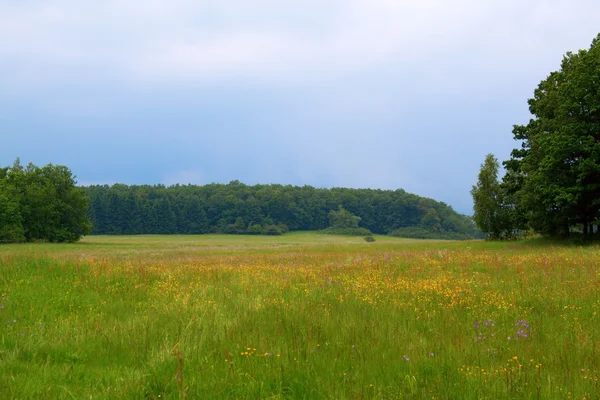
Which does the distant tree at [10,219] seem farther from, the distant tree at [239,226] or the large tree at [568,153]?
the distant tree at [239,226]

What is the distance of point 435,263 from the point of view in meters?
15.6

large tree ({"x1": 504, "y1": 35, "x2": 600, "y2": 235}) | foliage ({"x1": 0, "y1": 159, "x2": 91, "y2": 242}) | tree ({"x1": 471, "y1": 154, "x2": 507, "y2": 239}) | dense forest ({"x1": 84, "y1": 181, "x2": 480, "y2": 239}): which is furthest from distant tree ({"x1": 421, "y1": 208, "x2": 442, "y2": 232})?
large tree ({"x1": 504, "y1": 35, "x2": 600, "y2": 235})

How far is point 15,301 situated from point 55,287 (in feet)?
4.46

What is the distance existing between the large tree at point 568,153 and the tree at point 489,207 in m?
13.1

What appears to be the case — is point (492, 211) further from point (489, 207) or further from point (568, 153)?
point (568, 153)

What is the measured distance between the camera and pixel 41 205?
7244 cm

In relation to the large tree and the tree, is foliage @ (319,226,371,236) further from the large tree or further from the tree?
the large tree

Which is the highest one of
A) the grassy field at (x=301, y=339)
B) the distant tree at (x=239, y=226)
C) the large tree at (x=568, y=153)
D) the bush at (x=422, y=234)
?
the large tree at (x=568, y=153)

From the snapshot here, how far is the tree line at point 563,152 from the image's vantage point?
29.6 m

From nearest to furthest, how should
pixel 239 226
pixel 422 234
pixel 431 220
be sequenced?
pixel 422 234, pixel 239 226, pixel 431 220

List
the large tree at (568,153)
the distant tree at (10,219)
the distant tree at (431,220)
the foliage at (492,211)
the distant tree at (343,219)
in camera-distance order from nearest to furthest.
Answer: the large tree at (568,153)
the foliage at (492,211)
the distant tree at (10,219)
the distant tree at (343,219)
the distant tree at (431,220)

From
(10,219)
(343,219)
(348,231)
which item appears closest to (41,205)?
(10,219)

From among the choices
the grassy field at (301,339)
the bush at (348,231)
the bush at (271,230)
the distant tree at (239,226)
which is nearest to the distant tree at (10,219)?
the grassy field at (301,339)

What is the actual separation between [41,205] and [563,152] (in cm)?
7839
